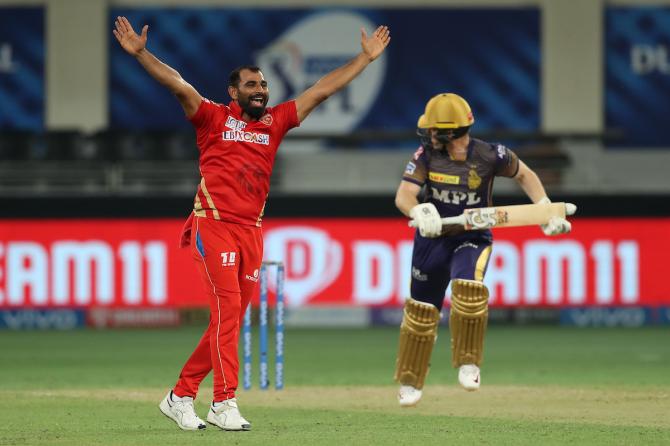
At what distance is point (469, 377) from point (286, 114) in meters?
2.09

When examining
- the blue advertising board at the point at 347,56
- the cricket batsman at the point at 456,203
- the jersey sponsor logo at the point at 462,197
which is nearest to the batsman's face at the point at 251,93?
the cricket batsman at the point at 456,203

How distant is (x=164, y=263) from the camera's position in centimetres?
2038

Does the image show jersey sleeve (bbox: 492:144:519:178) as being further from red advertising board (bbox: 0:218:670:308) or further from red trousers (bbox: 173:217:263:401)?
red advertising board (bbox: 0:218:670:308)

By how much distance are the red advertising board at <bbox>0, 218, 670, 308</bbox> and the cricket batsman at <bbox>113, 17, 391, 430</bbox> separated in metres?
12.0

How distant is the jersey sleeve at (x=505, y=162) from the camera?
8.85 m

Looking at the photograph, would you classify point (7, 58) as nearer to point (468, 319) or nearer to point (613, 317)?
point (613, 317)

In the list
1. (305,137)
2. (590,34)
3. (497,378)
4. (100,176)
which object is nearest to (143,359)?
(497,378)

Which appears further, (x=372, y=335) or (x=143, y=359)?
(x=372, y=335)

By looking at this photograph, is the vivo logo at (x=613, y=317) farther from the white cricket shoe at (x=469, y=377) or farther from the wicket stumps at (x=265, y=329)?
the white cricket shoe at (x=469, y=377)

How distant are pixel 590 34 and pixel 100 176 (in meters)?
9.42

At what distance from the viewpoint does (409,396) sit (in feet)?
30.2

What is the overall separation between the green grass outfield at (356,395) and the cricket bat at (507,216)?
1.26 metres

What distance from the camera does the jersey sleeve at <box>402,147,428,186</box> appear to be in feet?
28.9

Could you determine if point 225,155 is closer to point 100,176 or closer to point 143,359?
point 143,359
